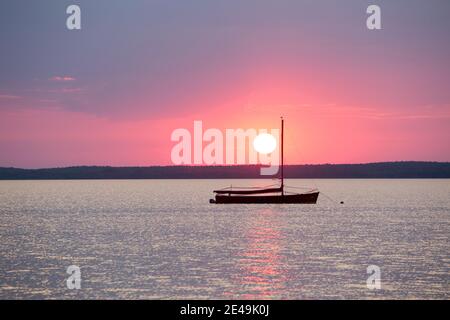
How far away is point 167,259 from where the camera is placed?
187ft

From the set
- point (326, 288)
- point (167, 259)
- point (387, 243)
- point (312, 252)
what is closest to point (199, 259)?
point (167, 259)

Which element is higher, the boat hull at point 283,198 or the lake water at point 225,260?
the boat hull at point 283,198

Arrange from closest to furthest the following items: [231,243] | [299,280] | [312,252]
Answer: [299,280], [312,252], [231,243]

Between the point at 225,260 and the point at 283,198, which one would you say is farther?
the point at 283,198

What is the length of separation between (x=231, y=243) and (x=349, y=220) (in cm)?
4704

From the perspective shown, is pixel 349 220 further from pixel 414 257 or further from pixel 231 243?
pixel 414 257

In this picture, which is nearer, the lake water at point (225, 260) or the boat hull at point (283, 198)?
the lake water at point (225, 260)

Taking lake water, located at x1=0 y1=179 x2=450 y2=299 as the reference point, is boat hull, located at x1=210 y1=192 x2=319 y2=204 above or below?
above

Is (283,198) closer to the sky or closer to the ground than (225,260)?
closer to the sky

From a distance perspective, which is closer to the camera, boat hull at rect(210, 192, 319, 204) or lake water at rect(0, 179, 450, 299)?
lake water at rect(0, 179, 450, 299)
